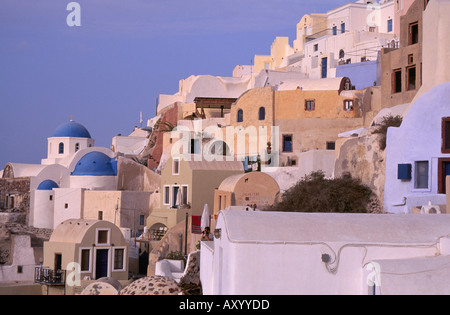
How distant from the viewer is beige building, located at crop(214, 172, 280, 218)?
87.1 ft

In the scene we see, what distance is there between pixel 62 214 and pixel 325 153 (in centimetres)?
1580

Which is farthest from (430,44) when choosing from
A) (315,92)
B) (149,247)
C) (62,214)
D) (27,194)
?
(27,194)

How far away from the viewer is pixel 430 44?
2219cm

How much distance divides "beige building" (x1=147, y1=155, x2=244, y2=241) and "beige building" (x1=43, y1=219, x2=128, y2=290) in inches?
154

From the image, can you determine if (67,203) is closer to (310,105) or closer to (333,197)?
(310,105)

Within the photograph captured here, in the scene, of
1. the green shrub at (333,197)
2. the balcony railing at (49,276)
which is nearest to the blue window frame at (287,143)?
the green shrub at (333,197)

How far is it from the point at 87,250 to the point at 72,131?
2219 centimetres

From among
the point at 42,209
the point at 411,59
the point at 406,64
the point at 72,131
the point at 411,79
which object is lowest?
the point at 42,209

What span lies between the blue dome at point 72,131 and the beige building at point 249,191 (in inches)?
832

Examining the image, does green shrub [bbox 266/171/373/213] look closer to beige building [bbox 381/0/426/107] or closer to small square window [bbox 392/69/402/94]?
beige building [bbox 381/0/426/107]

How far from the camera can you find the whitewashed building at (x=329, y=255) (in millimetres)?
10266

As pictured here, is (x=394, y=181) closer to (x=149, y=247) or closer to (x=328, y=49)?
(x=149, y=247)

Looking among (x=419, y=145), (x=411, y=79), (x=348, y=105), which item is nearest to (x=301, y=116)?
(x=348, y=105)

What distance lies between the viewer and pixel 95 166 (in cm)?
3741
